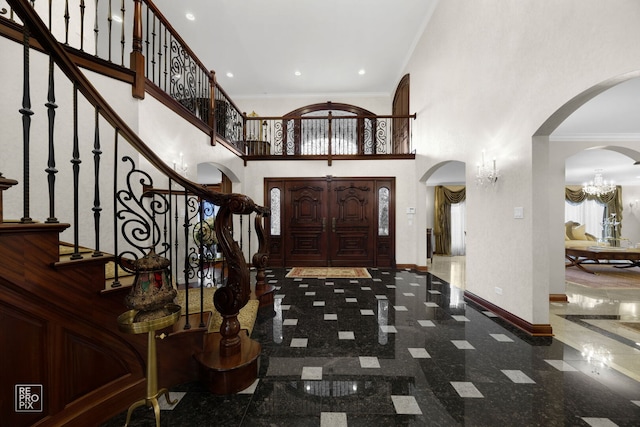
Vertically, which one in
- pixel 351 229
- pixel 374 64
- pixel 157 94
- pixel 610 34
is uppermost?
pixel 374 64

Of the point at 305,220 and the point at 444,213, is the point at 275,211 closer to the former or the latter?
the point at 305,220

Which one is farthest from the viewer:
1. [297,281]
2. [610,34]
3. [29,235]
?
[297,281]

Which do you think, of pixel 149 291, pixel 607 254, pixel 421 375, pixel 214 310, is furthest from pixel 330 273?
pixel 607 254

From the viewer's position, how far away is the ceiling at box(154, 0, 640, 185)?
412 centimetres

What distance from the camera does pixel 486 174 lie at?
11.3 feet

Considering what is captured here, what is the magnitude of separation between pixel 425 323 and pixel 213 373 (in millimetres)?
2364

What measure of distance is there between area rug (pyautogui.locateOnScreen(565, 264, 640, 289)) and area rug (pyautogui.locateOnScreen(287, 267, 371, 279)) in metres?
4.35

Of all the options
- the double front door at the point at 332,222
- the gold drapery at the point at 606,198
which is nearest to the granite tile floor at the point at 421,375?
the double front door at the point at 332,222

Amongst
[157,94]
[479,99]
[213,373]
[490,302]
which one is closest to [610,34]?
[479,99]

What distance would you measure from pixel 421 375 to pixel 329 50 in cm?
700

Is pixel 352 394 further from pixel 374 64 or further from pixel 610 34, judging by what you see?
pixel 374 64

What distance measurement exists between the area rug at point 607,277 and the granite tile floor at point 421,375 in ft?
7.24

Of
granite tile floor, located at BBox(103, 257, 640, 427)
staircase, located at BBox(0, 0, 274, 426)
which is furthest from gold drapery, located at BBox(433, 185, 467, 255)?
staircase, located at BBox(0, 0, 274, 426)

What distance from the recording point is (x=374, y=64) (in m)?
6.91
